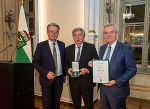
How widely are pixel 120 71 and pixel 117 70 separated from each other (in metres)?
0.04

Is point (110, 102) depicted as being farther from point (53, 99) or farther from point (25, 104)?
point (25, 104)

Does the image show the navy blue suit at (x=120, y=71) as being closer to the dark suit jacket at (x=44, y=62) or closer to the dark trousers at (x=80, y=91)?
the dark trousers at (x=80, y=91)

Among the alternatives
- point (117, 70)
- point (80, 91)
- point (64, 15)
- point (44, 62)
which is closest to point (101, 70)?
point (117, 70)

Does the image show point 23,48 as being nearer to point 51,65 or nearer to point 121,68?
point 51,65

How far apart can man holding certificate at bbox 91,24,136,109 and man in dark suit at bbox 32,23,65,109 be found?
76cm

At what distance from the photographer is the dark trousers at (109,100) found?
1.65 metres

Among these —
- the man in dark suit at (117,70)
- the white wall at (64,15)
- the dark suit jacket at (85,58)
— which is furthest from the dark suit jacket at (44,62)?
the white wall at (64,15)

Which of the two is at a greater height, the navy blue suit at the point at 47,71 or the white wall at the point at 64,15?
the white wall at the point at 64,15

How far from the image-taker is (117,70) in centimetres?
164

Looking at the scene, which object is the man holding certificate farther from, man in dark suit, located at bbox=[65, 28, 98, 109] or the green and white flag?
the green and white flag

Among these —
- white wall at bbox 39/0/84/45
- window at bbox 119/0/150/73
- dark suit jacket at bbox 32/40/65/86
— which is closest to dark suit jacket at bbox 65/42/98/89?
dark suit jacket at bbox 32/40/65/86

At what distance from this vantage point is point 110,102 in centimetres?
168

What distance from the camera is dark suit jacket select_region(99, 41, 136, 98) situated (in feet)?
5.26

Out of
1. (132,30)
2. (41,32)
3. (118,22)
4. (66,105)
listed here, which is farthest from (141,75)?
(41,32)
